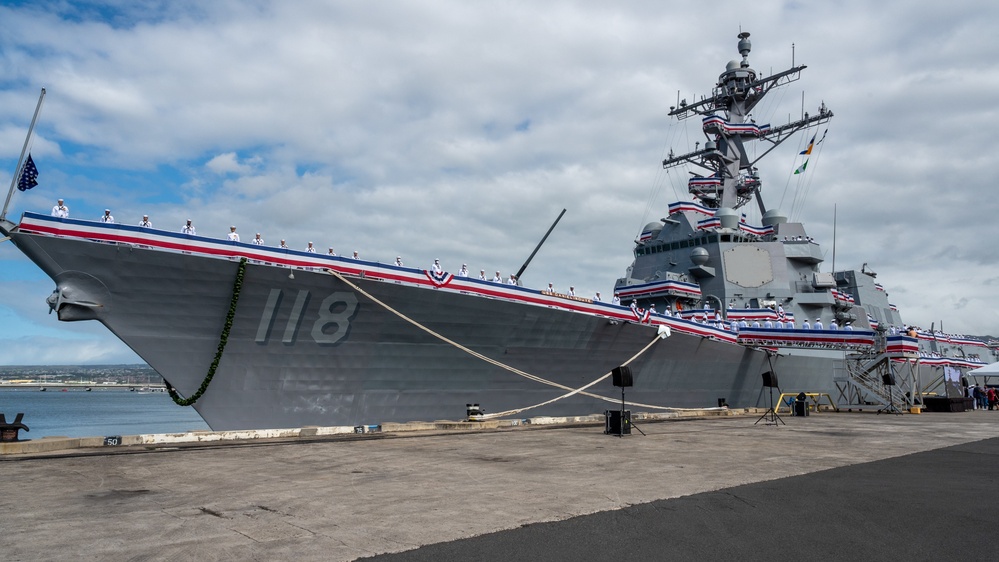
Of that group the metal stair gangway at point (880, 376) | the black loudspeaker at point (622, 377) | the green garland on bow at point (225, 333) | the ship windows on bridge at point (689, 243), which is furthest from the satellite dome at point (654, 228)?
the green garland on bow at point (225, 333)

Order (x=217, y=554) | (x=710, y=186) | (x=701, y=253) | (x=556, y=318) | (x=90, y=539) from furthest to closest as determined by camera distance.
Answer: (x=710, y=186)
(x=701, y=253)
(x=556, y=318)
(x=90, y=539)
(x=217, y=554)

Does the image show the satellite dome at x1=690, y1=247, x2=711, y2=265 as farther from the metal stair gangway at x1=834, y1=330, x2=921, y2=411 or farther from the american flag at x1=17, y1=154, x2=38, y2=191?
the american flag at x1=17, y1=154, x2=38, y2=191

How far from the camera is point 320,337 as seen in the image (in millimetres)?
12883

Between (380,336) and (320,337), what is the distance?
1.27 metres

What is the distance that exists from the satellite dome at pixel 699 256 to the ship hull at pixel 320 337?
8.81 meters

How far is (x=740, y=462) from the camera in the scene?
9.16 m

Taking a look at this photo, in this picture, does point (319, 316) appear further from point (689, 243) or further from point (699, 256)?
point (689, 243)

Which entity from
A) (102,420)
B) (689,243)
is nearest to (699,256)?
(689,243)

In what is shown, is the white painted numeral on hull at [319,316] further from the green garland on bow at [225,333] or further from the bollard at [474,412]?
the bollard at [474,412]

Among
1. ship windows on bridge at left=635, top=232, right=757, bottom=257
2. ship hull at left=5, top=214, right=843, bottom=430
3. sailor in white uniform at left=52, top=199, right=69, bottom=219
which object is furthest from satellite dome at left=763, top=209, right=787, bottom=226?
sailor in white uniform at left=52, top=199, right=69, bottom=219

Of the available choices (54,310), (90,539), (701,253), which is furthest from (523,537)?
(701,253)

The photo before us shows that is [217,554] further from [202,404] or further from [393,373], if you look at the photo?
[393,373]

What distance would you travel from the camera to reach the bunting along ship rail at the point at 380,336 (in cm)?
1139

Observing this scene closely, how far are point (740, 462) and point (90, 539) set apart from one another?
7988 mm
